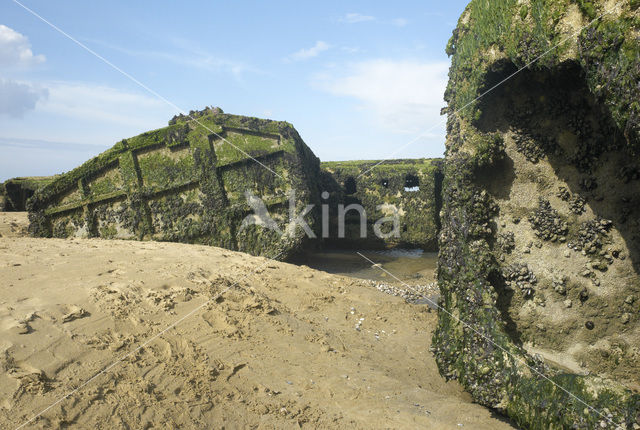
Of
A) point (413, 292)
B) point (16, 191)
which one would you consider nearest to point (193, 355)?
point (413, 292)

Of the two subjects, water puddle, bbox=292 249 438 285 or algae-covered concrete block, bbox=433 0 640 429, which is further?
water puddle, bbox=292 249 438 285

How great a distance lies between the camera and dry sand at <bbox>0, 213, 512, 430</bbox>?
10.2ft

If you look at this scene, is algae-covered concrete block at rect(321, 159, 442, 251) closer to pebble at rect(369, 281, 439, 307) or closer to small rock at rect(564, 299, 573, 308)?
pebble at rect(369, 281, 439, 307)

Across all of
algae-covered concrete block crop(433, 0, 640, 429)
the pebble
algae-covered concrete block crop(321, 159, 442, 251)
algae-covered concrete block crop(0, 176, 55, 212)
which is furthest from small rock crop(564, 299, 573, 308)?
algae-covered concrete block crop(0, 176, 55, 212)

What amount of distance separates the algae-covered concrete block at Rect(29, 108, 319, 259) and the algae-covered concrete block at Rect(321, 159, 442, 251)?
270 centimetres

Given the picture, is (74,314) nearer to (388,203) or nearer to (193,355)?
(193,355)

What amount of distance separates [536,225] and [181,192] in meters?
7.63

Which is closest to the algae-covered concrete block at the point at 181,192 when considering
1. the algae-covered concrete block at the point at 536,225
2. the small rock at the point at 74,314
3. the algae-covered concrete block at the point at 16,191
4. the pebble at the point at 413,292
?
the pebble at the point at 413,292

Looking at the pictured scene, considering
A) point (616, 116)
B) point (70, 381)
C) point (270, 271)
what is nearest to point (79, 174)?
point (270, 271)

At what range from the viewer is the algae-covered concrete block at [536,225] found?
339 cm

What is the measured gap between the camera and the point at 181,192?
970cm

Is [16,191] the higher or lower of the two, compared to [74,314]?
higher

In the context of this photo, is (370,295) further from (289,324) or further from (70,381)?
(70,381)

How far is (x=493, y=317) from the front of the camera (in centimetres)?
398
